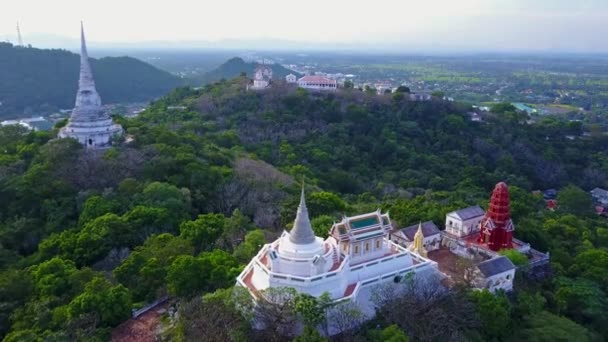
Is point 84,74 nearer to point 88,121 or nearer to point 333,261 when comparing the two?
point 88,121

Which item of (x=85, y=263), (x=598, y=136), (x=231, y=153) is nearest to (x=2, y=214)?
(x=85, y=263)

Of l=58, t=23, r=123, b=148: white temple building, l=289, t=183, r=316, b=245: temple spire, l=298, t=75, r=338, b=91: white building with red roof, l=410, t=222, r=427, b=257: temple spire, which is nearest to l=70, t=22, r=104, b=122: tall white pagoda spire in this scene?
l=58, t=23, r=123, b=148: white temple building

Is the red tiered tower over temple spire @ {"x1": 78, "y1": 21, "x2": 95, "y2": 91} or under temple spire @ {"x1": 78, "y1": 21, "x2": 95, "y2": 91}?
under

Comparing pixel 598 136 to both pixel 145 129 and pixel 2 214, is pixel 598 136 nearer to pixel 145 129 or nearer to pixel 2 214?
pixel 145 129

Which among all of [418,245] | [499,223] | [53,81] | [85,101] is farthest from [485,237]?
[53,81]

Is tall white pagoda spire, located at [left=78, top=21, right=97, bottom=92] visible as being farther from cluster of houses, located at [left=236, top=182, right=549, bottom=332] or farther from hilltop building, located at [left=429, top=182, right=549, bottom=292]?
hilltop building, located at [left=429, top=182, right=549, bottom=292]

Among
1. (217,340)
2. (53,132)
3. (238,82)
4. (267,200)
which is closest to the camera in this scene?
(217,340)
